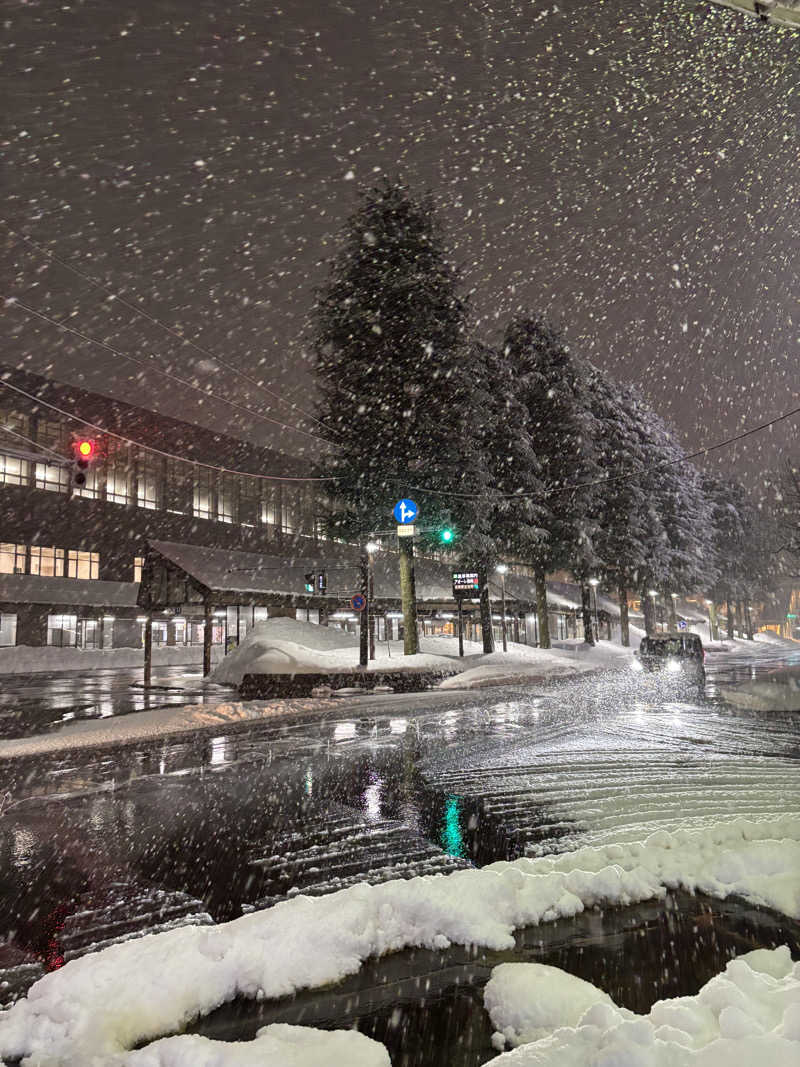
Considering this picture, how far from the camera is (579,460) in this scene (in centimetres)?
3566

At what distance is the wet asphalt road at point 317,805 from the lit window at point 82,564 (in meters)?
30.5

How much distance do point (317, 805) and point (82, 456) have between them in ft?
31.3

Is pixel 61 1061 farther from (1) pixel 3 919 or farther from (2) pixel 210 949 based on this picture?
(1) pixel 3 919

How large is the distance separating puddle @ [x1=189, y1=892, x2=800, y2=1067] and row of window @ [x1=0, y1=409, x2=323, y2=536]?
115 feet

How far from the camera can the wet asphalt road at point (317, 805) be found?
453cm

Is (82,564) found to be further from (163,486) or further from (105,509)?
(163,486)

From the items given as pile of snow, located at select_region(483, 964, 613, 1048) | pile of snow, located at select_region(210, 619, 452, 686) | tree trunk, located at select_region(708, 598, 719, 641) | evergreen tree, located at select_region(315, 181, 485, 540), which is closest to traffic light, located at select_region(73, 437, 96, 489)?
pile of snow, located at select_region(210, 619, 452, 686)

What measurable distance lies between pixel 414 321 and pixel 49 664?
1000 inches

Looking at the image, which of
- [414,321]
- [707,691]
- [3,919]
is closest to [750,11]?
[3,919]

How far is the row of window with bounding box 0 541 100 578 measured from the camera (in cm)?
3666

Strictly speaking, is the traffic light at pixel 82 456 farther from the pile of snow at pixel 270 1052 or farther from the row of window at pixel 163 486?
the row of window at pixel 163 486

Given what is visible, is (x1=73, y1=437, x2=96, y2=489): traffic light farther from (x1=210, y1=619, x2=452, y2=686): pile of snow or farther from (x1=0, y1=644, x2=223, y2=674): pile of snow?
(x1=0, y1=644, x2=223, y2=674): pile of snow

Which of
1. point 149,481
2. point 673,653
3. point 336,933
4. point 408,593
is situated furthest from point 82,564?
point 336,933

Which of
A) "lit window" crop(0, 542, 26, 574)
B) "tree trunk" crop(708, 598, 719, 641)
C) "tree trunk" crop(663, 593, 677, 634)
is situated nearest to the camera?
"lit window" crop(0, 542, 26, 574)
